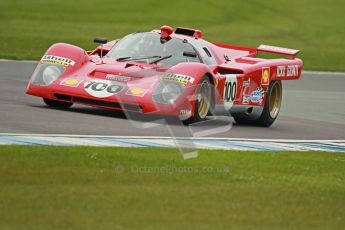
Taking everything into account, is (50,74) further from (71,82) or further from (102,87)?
(102,87)

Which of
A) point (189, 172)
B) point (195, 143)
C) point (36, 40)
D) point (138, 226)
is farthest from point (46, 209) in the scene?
point (36, 40)

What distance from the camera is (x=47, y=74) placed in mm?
14406

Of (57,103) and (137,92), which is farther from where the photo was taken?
(57,103)

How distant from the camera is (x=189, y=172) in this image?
10031mm

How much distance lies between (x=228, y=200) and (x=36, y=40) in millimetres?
19407

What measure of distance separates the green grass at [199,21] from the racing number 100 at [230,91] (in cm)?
1156

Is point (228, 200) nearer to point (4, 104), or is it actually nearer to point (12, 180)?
point (12, 180)

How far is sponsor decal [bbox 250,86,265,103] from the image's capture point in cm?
1549

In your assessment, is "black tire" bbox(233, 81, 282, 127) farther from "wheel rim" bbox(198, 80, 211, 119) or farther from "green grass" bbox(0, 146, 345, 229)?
"green grass" bbox(0, 146, 345, 229)

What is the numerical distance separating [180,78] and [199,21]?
65.3ft

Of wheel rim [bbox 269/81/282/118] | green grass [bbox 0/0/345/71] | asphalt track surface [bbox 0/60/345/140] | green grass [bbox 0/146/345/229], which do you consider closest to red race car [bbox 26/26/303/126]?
wheel rim [bbox 269/81/282/118]

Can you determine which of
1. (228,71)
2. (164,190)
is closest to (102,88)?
(228,71)

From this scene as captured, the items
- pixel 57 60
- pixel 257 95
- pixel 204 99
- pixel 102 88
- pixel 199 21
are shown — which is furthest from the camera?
pixel 199 21

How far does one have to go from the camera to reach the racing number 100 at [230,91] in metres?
14.8
